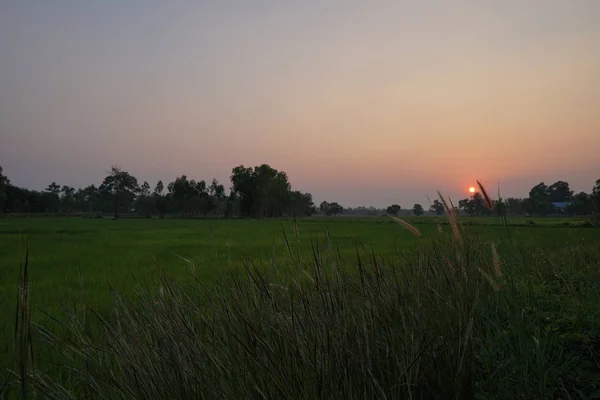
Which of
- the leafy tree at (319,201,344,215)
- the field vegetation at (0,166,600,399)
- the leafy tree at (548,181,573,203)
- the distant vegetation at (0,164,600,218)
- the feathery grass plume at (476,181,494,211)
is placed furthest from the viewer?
the leafy tree at (319,201,344,215)

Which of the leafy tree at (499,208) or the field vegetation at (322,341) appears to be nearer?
the field vegetation at (322,341)

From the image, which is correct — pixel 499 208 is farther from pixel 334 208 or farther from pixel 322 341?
pixel 334 208

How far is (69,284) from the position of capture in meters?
7.43

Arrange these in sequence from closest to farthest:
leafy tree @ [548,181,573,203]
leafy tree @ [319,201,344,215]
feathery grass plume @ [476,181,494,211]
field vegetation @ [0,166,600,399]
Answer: field vegetation @ [0,166,600,399] < feathery grass plume @ [476,181,494,211] < leafy tree @ [548,181,573,203] < leafy tree @ [319,201,344,215]

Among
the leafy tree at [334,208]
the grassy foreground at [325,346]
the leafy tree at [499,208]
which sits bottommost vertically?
the grassy foreground at [325,346]

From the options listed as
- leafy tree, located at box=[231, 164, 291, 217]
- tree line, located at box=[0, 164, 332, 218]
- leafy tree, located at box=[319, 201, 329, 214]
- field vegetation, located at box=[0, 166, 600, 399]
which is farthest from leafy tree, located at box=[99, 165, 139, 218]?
field vegetation, located at box=[0, 166, 600, 399]

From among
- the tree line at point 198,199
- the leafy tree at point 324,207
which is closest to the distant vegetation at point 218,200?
the tree line at point 198,199

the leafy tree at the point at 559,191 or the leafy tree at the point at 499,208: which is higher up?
the leafy tree at the point at 559,191

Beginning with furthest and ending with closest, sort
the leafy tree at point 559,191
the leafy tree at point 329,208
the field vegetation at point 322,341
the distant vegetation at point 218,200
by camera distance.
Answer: the leafy tree at point 329,208 → the leafy tree at point 559,191 → the distant vegetation at point 218,200 → the field vegetation at point 322,341

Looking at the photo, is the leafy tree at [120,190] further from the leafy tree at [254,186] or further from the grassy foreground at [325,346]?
the grassy foreground at [325,346]

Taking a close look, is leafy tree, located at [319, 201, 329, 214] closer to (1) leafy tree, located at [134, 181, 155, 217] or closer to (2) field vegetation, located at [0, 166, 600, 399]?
(1) leafy tree, located at [134, 181, 155, 217]

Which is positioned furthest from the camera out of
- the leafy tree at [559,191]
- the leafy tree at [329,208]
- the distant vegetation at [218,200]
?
the leafy tree at [329,208]

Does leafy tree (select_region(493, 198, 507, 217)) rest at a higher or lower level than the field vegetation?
higher

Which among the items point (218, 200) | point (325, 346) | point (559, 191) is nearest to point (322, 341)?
point (325, 346)
